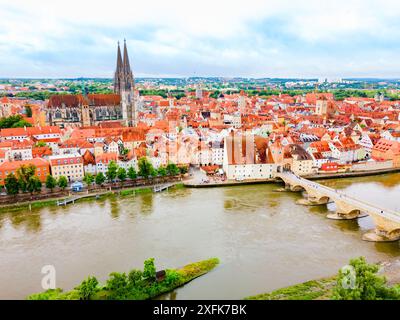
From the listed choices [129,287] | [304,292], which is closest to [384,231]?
[304,292]

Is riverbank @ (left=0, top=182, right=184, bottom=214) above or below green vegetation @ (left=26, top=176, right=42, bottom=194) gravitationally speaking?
below

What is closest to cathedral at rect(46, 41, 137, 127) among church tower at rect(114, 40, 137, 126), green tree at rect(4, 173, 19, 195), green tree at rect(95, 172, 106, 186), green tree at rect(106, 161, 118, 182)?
church tower at rect(114, 40, 137, 126)

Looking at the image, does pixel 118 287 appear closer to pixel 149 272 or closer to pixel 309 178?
pixel 149 272

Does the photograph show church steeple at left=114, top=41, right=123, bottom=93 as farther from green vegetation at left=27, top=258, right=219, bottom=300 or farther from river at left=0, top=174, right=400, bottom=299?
green vegetation at left=27, top=258, right=219, bottom=300

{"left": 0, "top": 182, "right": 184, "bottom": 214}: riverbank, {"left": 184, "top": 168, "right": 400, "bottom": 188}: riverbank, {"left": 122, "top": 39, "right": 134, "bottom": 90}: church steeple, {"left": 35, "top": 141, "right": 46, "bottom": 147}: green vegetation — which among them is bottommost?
{"left": 0, "top": 182, "right": 184, "bottom": 214}: riverbank
